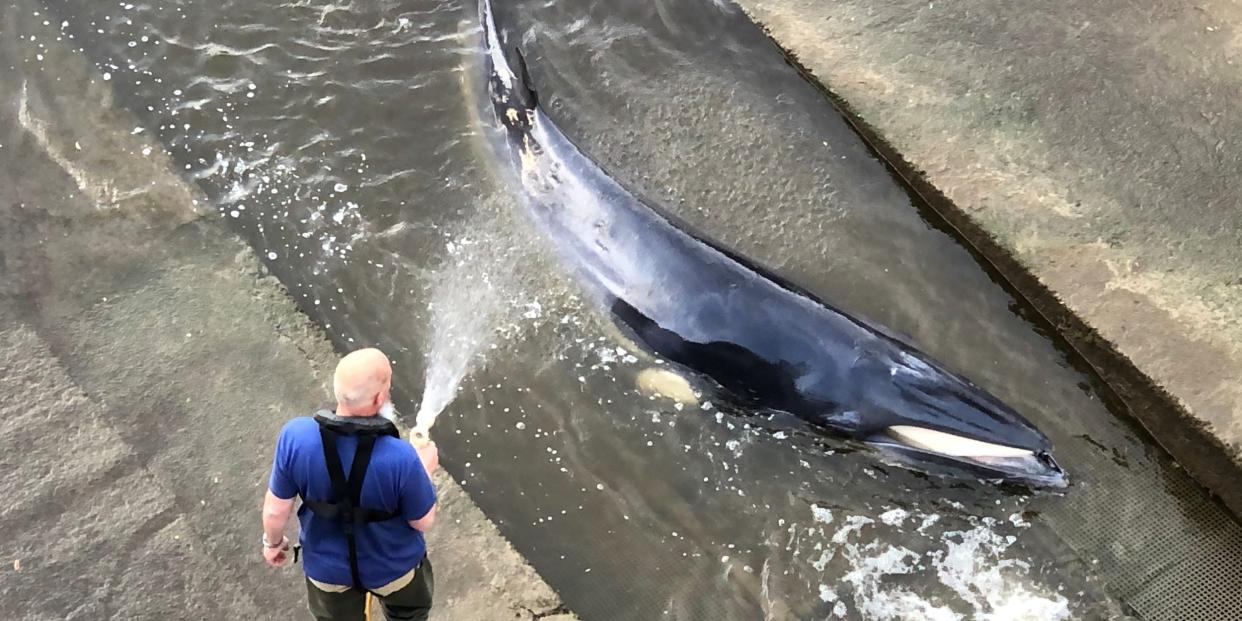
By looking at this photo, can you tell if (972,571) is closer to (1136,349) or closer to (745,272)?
(1136,349)

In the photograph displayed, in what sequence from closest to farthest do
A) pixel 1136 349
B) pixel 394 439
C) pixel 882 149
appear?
pixel 394 439, pixel 1136 349, pixel 882 149

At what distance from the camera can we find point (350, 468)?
281cm

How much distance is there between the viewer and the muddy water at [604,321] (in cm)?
435

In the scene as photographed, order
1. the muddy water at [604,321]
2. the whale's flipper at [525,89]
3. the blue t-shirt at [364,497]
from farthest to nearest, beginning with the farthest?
1. the whale's flipper at [525,89]
2. the muddy water at [604,321]
3. the blue t-shirt at [364,497]

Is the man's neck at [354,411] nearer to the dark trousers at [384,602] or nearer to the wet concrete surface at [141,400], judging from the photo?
the dark trousers at [384,602]

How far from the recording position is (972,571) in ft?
14.3

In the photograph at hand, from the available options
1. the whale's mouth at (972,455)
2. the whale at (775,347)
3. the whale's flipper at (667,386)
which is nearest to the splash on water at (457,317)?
the whale at (775,347)

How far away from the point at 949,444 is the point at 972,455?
13cm

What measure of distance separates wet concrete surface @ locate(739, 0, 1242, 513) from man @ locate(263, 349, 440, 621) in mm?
3700

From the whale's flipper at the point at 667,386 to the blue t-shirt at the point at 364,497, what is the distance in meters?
1.94

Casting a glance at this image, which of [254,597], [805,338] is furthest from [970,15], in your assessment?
[254,597]

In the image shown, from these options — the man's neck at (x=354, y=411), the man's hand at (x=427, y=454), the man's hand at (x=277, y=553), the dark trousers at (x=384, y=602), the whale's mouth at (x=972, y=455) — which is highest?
the man's neck at (x=354, y=411)

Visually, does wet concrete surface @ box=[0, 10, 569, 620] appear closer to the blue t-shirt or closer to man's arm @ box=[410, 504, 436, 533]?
the blue t-shirt

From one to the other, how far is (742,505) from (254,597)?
230cm
